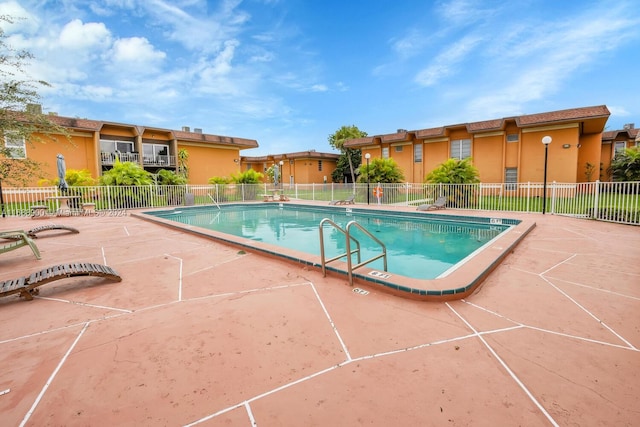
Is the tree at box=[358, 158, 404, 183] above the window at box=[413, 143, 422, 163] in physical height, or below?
below

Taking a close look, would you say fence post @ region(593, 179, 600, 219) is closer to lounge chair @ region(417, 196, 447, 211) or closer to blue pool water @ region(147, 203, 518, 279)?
blue pool water @ region(147, 203, 518, 279)

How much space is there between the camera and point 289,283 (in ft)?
12.5

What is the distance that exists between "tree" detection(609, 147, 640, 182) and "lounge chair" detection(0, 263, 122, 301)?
24.1 m

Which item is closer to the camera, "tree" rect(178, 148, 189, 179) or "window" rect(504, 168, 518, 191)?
"window" rect(504, 168, 518, 191)

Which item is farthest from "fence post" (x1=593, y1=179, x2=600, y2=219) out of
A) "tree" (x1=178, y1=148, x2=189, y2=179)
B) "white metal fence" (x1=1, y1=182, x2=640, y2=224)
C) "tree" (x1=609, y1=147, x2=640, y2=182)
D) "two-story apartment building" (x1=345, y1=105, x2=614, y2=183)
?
"tree" (x1=178, y1=148, x2=189, y2=179)

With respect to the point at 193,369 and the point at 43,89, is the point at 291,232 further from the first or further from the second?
the point at 193,369

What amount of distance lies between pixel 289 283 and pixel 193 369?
181 cm

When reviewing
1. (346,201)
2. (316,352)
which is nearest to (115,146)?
(346,201)

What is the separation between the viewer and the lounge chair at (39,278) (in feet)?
10.7

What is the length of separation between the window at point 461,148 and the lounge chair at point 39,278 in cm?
2003

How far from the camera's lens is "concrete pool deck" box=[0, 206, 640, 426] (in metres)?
1.70

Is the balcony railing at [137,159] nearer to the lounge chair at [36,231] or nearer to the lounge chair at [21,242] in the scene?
the lounge chair at [36,231]

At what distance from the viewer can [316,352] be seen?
2.27 meters

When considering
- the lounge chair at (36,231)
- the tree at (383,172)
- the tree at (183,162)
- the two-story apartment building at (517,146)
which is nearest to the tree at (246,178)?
the tree at (183,162)
